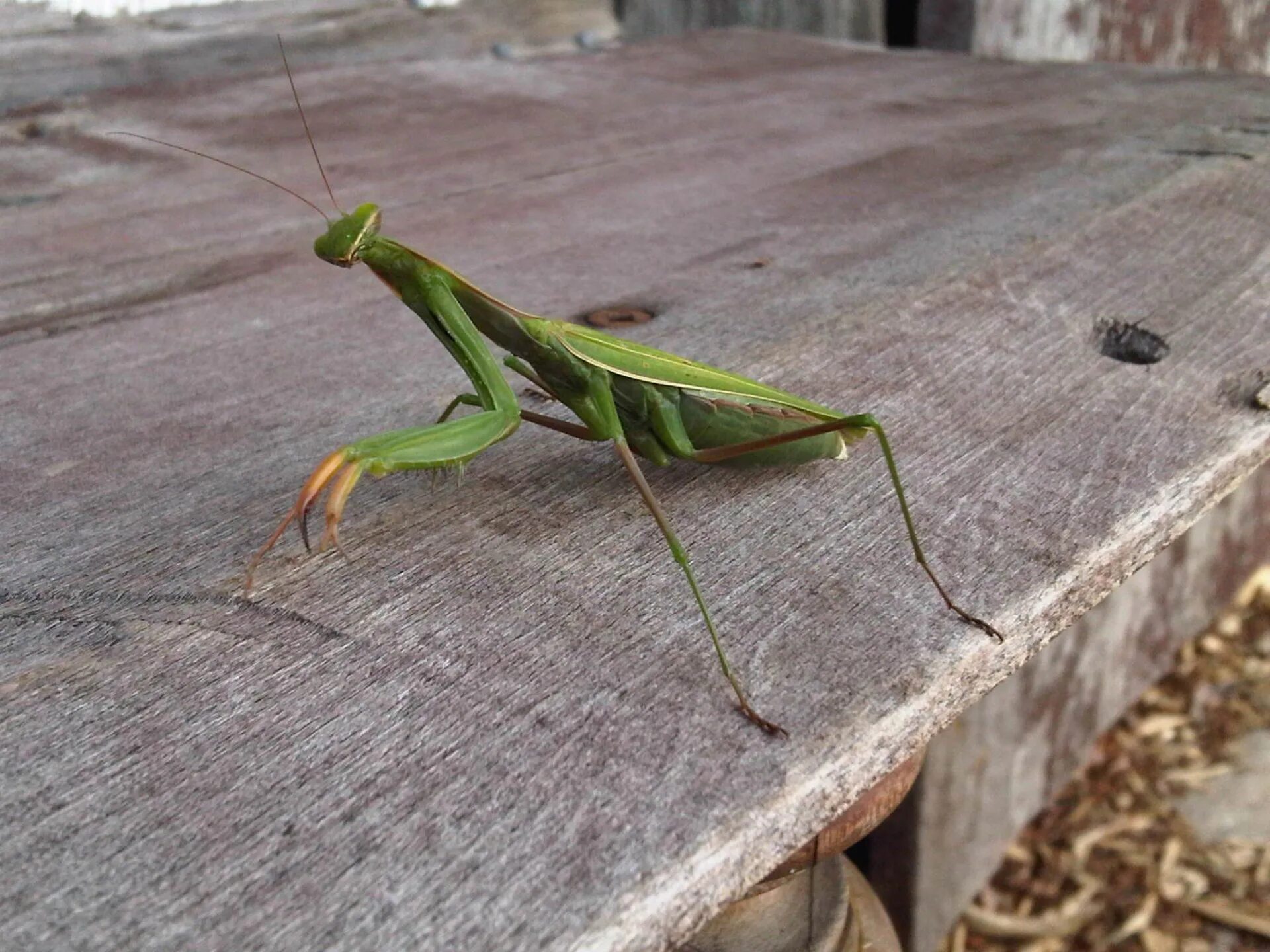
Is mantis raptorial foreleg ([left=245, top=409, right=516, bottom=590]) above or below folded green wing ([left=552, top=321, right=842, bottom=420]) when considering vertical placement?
above

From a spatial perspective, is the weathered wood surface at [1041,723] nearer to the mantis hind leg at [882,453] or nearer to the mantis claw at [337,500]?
the mantis hind leg at [882,453]

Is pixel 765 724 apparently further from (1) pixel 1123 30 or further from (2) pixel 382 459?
(1) pixel 1123 30

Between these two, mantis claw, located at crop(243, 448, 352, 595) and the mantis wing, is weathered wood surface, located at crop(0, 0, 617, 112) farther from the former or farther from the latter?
mantis claw, located at crop(243, 448, 352, 595)

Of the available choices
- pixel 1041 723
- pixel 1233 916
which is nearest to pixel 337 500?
pixel 1041 723

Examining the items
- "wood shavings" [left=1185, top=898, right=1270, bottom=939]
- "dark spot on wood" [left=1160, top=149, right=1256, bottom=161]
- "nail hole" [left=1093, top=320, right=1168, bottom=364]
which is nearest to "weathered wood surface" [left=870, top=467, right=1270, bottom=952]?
"wood shavings" [left=1185, top=898, right=1270, bottom=939]

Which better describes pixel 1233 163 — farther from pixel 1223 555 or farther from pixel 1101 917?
pixel 1223 555
